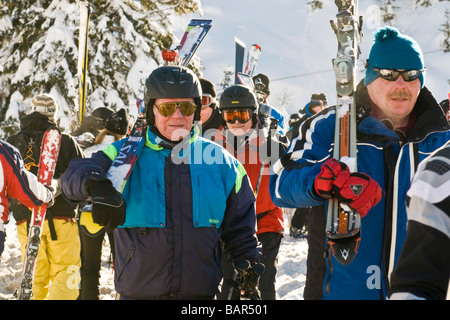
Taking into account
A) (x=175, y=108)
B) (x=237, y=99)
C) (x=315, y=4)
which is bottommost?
(x=175, y=108)

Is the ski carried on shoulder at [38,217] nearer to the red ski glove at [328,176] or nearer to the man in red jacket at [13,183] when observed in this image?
the man in red jacket at [13,183]

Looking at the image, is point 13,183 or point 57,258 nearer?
point 13,183

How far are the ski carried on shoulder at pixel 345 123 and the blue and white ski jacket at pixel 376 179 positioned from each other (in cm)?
8

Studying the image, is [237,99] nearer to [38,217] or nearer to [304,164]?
[38,217]

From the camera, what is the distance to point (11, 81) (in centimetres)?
1611

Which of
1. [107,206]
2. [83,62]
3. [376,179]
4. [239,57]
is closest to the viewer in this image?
[107,206]

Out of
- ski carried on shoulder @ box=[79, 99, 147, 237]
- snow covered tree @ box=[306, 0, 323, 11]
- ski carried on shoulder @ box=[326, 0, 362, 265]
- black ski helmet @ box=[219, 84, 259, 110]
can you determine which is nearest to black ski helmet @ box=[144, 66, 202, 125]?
ski carried on shoulder @ box=[79, 99, 147, 237]

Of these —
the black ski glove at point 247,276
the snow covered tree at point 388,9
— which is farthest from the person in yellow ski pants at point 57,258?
the snow covered tree at point 388,9

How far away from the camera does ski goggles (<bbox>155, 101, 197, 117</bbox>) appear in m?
2.99

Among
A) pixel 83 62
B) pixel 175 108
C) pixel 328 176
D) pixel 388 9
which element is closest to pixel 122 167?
pixel 175 108

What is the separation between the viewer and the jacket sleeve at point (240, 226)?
3.00m

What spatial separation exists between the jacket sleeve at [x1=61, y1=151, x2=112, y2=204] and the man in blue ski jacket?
972 mm

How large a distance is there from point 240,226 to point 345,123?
83 centimetres

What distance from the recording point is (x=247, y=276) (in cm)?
298
